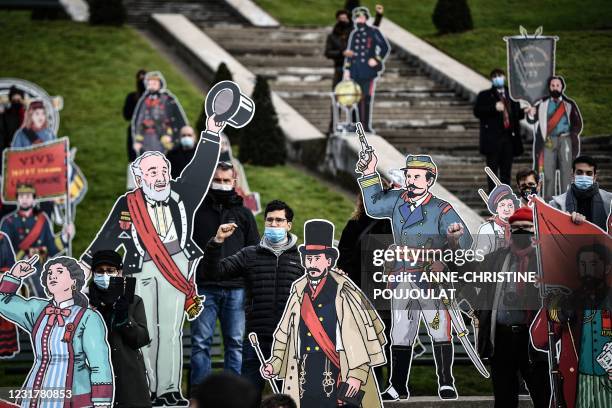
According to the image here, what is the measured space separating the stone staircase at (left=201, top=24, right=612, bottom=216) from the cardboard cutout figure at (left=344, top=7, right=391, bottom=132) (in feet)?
5.32

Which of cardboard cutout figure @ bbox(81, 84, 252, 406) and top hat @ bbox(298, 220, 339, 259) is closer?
top hat @ bbox(298, 220, 339, 259)

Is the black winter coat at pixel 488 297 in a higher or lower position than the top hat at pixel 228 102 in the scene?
lower

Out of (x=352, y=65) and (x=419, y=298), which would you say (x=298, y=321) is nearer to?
(x=419, y=298)

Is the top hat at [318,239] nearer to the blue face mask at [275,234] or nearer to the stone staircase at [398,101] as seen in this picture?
the blue face mask at [275,234]

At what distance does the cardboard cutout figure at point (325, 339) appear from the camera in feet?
41.2

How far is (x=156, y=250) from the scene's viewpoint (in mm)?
13555

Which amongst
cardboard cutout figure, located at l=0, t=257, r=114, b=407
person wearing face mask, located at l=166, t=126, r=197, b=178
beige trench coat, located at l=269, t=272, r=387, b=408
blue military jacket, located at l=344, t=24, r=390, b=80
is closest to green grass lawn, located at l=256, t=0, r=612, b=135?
blue military jacket, located at l=344, t=24, r=390, b=80

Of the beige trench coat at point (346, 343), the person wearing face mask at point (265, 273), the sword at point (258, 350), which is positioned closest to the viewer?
the beige trench coat at point (346, 343)

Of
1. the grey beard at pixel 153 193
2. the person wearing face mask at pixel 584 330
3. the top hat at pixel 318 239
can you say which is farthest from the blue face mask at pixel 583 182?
the grey beard at pixel 153 193

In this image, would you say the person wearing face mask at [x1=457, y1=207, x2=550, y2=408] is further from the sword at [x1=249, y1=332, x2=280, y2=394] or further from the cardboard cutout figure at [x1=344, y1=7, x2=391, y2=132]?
the cardboard cutout figure at [x1=344, y1=7, x2=391, y2=132]

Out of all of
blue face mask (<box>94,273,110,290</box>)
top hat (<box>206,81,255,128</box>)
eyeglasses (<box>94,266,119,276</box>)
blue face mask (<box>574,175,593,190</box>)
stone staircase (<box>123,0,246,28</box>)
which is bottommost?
blue face mask (<box>94,273,110,290</box>)

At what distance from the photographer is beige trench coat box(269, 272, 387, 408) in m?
12.6

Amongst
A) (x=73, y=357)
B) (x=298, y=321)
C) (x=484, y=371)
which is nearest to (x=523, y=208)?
(x=484, y=371)

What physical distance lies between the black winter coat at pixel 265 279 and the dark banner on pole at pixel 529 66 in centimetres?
549
